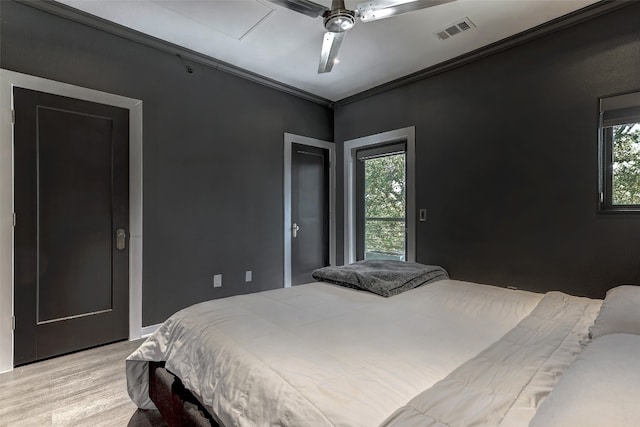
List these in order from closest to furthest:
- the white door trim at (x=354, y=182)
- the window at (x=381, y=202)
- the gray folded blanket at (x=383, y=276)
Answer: the gray folded blanket at (x=383, y=276), the white door trim at (x=354, y=182), the window at (x=381, y=202)

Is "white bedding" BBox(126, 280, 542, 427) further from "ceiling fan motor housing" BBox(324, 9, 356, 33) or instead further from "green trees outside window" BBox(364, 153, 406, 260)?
"green trees outside window" BBox(364, 153, 406, 260)

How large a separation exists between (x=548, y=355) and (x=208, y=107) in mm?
3399

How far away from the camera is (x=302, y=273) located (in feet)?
13.4

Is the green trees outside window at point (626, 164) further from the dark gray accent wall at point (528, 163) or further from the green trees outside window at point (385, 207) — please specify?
the green trees outside window at point (385, 207)

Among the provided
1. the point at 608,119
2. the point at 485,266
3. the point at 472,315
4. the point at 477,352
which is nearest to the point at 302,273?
the point at 485,266

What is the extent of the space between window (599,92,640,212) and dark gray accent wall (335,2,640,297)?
7 centimetres

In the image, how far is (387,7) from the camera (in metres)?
1.82

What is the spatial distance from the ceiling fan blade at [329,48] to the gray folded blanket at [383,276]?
5.34 feet

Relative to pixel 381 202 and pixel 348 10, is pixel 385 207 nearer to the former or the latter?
pixel 381 202

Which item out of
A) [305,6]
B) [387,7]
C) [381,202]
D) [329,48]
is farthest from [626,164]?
[305,6]

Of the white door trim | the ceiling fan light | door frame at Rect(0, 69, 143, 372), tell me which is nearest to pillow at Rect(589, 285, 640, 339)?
the ceiling fan light

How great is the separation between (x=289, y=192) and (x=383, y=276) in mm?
2110

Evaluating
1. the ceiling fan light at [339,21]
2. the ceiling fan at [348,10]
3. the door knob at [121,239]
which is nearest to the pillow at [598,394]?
the ceiling fan at [348,10]

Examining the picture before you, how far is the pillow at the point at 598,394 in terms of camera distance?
585 millimetres
